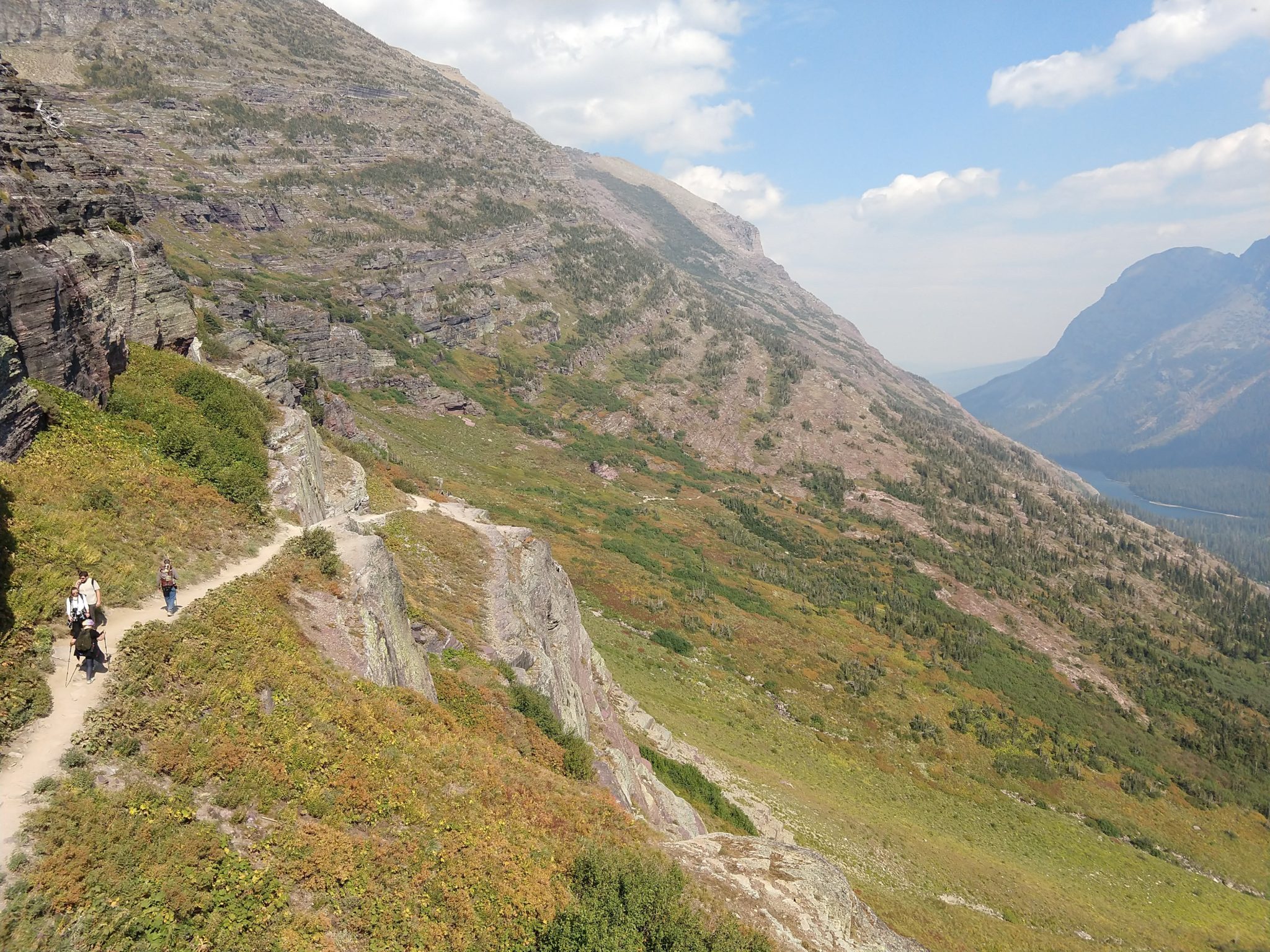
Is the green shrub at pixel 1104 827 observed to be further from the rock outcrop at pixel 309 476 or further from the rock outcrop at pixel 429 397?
the rock outcrop at pixel 429 397

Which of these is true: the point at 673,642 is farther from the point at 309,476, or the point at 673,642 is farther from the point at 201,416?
the point at 201,416

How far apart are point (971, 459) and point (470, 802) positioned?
622 feet

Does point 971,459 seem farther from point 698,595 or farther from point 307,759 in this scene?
point 307,759

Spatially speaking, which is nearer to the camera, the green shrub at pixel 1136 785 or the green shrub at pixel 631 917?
the green shrub at pixel 631 917

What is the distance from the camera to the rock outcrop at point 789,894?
13648 millimetres

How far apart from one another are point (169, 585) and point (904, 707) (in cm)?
6637

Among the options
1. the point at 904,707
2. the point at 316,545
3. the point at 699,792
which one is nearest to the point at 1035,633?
the point at 904,707

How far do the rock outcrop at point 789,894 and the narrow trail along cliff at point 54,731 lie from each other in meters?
13.1

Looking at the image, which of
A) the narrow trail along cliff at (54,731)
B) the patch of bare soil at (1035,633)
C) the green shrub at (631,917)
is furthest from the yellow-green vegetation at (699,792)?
→ the patch of bare soil at (1035,633)

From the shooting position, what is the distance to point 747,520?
359 ft

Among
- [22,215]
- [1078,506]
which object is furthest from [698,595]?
[1078,506]

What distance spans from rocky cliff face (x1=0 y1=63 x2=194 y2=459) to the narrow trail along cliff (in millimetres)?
7601

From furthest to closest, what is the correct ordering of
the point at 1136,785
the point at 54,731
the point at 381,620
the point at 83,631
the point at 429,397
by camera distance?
the point at 429,397 → the point at 1136,785 → the point at 381,620 → the point at 83,631 → the point at 54,731

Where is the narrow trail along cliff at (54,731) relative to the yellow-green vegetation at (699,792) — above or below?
above
